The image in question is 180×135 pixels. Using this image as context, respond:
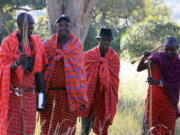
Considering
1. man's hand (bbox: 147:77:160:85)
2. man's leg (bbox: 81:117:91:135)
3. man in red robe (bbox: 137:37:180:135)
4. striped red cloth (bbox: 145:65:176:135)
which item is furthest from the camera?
man's leg (bbox: 81:117:91:135)

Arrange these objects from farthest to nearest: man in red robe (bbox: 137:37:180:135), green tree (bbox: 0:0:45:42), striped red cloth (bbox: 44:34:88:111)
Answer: green tree (bbox: 0:0:45:42) < man in red robe (bbox: 137:37:180:135) < striped red cloth (bbox: 44:34:88:111)

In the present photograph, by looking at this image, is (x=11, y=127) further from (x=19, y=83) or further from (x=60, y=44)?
(x=60, y=44)

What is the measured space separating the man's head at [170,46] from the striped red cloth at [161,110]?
0.29 m

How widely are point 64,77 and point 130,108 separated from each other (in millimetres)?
3983

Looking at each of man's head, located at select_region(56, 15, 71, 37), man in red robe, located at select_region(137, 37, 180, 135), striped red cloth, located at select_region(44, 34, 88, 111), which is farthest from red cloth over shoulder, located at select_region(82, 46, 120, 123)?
man's head, located at select_region(56, 15, 71, 37)

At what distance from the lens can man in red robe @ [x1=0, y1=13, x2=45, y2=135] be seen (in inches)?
235

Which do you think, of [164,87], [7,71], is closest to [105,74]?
[164,87]

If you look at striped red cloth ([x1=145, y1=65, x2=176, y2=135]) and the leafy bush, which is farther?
the leafy bush

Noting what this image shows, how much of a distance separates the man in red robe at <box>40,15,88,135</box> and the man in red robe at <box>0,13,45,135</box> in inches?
22.3

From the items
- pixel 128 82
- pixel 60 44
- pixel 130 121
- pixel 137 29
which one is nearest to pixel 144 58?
pixel 60 44

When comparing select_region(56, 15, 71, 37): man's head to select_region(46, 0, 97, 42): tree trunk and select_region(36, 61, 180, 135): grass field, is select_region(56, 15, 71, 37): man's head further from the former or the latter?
select_region(46, 0, 97, 42): tree trunk

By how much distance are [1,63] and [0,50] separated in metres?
0.17

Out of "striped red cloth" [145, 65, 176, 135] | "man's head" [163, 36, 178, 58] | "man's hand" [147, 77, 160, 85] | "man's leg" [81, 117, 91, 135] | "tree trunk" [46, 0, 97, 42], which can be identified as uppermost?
"tree trunk" [46, 0, 97, 42]

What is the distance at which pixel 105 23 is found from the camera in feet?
165
